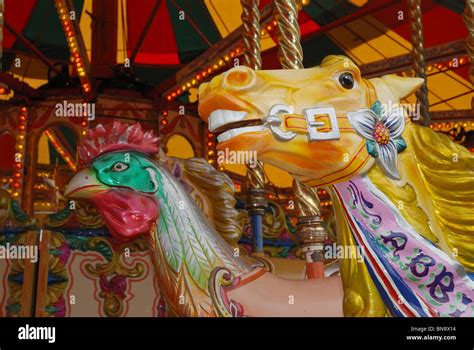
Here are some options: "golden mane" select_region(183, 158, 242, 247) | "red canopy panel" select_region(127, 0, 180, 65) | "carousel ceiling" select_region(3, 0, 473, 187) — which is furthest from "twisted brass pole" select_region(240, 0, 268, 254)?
"red canopy panel" select_region(127, 0, 180, 65)

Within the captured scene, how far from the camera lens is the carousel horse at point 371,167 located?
75.1 inches

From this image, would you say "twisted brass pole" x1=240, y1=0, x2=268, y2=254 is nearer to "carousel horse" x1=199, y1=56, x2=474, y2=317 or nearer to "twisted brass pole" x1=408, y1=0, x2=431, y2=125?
"twisted brass pole" x1=408, y1=0, x2=431, y2=125

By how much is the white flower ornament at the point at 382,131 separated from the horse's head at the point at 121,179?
1073 millimetres

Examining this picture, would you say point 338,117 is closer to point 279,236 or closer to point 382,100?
point 382,100

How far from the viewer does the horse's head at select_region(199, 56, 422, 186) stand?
1895 millimetres

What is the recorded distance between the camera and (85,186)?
2.90m

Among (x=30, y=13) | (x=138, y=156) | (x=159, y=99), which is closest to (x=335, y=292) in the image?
(x=138, y=156)

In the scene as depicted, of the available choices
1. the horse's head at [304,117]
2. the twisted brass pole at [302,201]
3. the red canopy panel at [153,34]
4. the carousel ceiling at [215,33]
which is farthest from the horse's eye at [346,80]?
the red canopy panel at [153,34]

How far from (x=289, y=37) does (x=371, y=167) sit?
108cm

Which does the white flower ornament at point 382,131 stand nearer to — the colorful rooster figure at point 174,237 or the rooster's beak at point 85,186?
the colorful rooster figure at point 174,237

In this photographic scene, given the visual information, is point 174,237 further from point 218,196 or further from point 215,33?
point 215,33

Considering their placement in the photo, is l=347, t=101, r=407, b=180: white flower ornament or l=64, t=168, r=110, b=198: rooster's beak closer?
l=347, t=101, r=407, b=180: white flower ornament

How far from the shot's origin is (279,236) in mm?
4141
